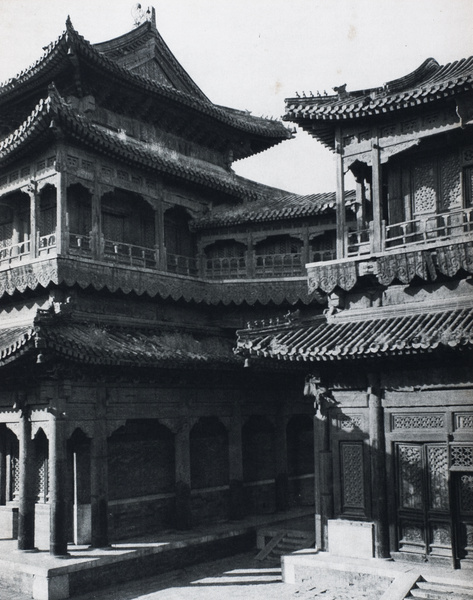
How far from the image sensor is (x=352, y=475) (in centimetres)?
1560

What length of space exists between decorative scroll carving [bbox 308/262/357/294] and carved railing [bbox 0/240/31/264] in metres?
8.22

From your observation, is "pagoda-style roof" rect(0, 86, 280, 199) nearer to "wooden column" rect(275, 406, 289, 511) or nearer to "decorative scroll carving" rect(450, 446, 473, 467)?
"wooden column" rect(275, 406, 289, 511)

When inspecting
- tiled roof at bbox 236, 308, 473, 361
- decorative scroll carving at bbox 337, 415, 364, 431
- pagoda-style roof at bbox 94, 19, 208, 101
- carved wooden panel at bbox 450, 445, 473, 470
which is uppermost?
pagoda-style roof at bbox 94, 19, 208, 101

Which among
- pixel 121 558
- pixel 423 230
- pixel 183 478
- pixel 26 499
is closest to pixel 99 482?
pixel 26 499

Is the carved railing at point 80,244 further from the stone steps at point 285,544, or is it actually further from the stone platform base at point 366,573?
the stone platform base at point 366,573

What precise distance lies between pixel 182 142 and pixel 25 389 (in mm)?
10592

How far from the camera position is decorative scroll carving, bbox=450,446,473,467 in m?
13.9

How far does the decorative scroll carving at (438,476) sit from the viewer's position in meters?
14.3

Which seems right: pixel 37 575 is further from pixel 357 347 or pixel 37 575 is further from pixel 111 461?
pixel 357 347

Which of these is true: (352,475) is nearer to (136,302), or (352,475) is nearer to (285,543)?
(285,543)

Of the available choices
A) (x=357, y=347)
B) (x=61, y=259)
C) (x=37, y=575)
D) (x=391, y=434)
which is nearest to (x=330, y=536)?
(x=391, y=434)

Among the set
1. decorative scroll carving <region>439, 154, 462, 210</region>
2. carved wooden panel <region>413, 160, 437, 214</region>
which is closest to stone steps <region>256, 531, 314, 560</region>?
carved wooden panel <region>413, 160, 437, 214</region>

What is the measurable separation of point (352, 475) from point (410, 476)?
131 cm

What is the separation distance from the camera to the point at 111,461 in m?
19.2
